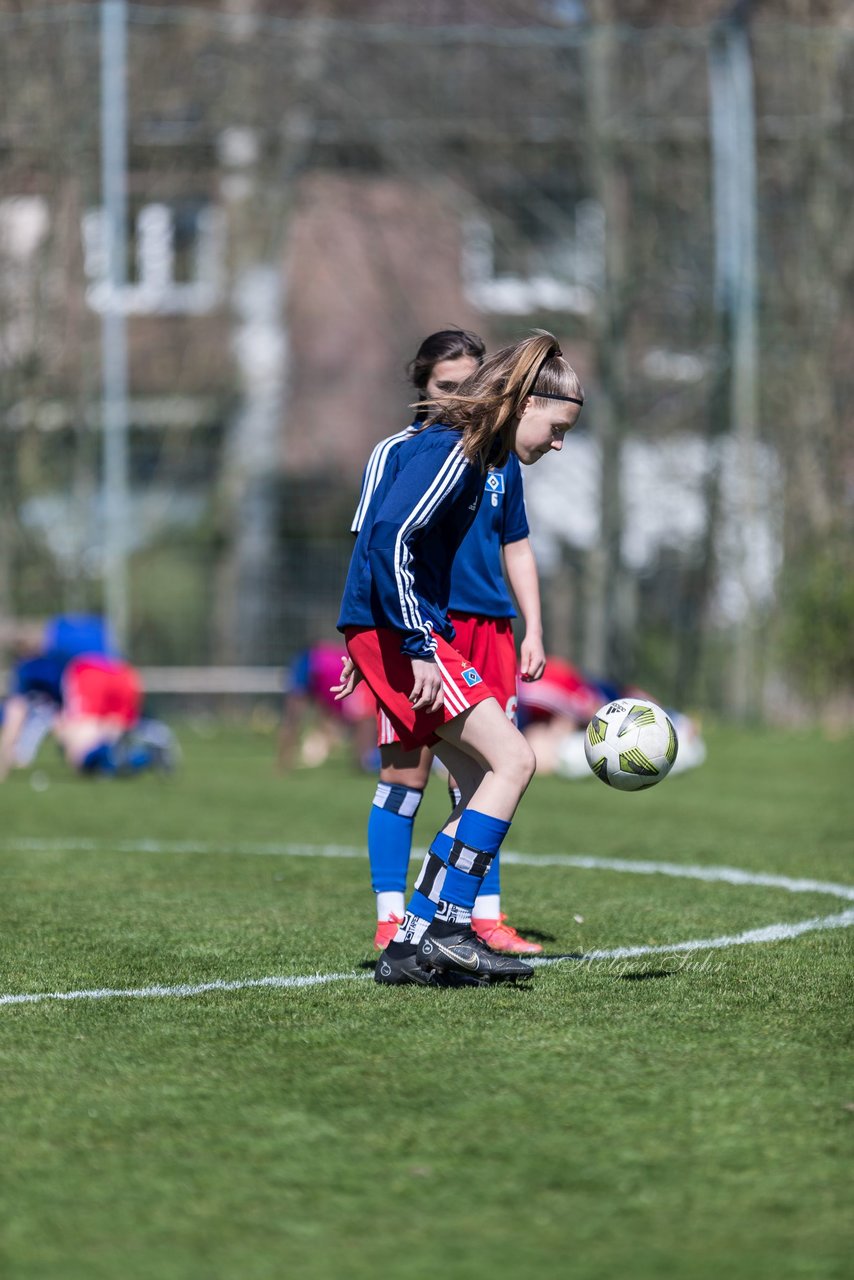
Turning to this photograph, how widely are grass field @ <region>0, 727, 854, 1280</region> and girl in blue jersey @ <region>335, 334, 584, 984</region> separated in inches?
6.4

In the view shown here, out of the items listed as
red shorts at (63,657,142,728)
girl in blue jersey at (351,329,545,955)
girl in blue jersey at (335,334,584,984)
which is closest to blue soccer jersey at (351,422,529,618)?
girl in blue jersey at (351,329,545,955)

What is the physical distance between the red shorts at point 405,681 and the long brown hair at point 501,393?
511 mm

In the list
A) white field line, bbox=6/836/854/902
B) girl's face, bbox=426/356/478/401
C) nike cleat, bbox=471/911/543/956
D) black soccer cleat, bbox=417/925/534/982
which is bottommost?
white field line, bbox=6/836/854/902

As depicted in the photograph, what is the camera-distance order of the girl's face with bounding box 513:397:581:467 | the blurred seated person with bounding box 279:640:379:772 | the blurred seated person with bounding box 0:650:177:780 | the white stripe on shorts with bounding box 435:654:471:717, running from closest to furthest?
1. the white stripe on shorts with bounding box 435:654:471:717
2. the girl's face with bounding box 513:397:581:467
3. the blurred seated person with bounding box 0:650:177:780
4. the blurred seated person with bounding box 279:640:379:772

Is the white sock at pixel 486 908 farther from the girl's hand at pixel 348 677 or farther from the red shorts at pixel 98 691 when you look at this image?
the red shorts at pixel 98 691

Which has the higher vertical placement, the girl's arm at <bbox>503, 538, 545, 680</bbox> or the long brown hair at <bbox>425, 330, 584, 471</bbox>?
the long brown hair at <bbox>425, 330, 584, 471</bbox>

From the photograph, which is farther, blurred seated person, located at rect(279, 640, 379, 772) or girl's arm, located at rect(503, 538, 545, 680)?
blurred seated person, located at rect(279, 640, 379, 772)

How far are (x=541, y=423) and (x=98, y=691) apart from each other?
26.6 feet

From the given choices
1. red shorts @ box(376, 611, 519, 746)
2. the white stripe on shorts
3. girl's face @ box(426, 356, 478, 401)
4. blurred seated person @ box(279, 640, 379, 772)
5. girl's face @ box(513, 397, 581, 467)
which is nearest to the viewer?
the white stripe on shorts

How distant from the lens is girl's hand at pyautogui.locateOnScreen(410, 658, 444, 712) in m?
4.27

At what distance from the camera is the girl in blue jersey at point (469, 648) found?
5051 mm

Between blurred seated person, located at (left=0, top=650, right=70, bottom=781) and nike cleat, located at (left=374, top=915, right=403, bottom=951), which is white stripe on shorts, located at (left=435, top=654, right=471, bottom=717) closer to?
nike cleat, located at (left=374, top=915, right=403, bottom=951)

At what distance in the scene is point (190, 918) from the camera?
566cm

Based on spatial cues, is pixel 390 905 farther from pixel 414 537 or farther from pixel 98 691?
pixel 98 691
